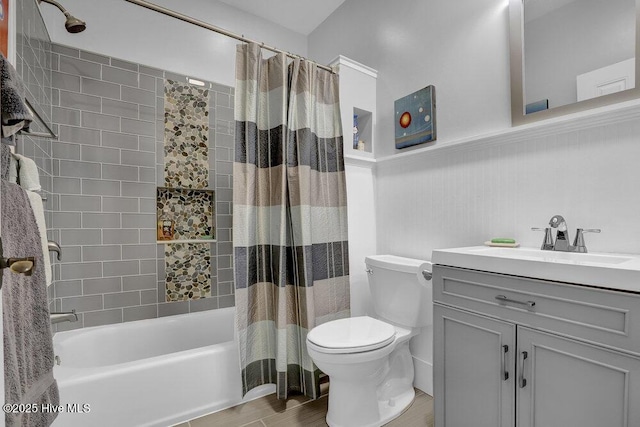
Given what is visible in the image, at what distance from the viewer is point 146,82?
230 cm

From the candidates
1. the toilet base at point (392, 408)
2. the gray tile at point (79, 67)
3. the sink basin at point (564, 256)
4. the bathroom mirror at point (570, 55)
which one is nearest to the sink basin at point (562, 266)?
the sink basin at point (564, 256)

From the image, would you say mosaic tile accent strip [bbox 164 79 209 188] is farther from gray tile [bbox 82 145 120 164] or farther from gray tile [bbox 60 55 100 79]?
gray tile [bbox 60 55 100 79]

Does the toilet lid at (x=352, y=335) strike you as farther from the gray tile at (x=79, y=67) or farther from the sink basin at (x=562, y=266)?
the gray tile at (x=79, y=67)

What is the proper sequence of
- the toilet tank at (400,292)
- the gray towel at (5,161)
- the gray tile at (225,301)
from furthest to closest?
the gray tile at (225,301), the toilet tank at (400,292), the gray towel at (5,161)

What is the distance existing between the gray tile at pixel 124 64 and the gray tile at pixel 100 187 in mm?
819

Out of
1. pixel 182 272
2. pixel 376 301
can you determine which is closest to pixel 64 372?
pixel 182 272

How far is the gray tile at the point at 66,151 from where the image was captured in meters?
2.01

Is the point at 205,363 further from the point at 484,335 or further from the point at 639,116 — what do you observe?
the point at 639,116

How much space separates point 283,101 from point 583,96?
1.46 meters

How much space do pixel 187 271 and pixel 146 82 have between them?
4.70 feet

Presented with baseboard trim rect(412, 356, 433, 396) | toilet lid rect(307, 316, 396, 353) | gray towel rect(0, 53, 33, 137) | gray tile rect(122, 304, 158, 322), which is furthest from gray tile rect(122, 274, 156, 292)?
baseboard trim rect(412, 356, 433, 396)

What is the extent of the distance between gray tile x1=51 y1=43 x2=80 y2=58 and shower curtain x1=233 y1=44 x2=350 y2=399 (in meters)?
1.17

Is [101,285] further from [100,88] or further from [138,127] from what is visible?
[100,88]

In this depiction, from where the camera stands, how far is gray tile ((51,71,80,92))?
6.58 ft
